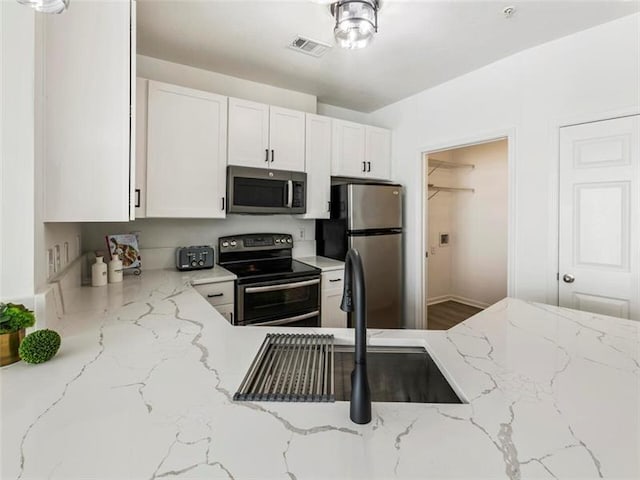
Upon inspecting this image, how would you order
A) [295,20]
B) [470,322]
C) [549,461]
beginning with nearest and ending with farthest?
[549,461] → [470,322] → [295,20]

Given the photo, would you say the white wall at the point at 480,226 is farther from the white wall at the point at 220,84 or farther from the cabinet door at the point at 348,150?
the white wall at the point at 220,84

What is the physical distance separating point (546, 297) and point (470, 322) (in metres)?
1.40

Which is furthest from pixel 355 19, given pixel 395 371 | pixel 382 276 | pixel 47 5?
pixel 382 276

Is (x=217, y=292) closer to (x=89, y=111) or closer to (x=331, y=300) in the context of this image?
(x=331, y=300)

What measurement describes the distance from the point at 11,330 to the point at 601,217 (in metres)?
3.02

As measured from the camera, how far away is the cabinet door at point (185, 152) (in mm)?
2303

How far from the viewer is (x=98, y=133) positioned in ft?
4.73

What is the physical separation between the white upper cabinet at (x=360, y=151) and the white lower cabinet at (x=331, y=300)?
1060mm

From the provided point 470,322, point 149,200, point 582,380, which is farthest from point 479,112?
point 149,200

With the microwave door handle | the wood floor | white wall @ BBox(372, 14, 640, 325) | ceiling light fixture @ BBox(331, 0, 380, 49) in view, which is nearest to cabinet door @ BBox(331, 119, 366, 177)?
the microwave door handle

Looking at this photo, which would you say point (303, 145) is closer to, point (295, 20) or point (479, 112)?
point (295, 20)

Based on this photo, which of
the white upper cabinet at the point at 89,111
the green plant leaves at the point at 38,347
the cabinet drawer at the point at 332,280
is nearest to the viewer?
the green plant leaves at the point at 38,347

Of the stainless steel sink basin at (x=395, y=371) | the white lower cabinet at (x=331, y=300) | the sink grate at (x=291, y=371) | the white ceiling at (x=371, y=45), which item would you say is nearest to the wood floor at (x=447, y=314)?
the white lower cabinet at (x=331, y=300)

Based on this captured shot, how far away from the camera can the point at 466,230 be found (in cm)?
486
